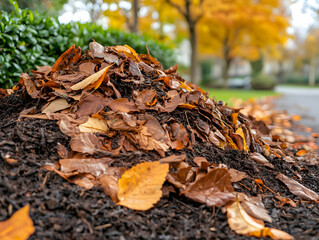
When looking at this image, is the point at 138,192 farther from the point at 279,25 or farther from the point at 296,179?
the point at 279,25

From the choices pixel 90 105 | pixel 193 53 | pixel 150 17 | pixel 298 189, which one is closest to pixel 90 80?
pixel 90 105

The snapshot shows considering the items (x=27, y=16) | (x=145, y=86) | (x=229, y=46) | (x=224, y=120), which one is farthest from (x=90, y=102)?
(x=229, y=46)

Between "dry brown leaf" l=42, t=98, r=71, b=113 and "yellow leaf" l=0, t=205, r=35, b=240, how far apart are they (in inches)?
33.2

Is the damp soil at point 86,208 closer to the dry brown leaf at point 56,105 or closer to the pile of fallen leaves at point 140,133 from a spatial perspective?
the pile of fallen leaves at point 140,133

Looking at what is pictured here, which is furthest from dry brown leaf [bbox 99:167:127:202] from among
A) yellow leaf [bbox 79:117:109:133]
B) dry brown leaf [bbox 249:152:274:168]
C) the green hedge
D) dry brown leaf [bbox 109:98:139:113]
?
the green hedge

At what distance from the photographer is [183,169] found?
4.97 ft

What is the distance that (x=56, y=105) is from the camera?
1.87 meters

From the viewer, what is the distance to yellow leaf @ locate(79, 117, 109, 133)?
5.49 ft

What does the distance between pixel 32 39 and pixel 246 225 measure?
316 centimetres

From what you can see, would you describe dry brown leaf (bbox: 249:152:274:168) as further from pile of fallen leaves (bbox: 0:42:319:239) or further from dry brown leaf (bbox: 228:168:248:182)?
dry brown leaf (bbox: 228:168:248:182)

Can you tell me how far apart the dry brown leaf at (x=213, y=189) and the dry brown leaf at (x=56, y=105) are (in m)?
1.01

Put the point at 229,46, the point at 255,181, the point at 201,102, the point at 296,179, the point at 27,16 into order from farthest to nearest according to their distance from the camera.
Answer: the point at 229,46
the point at 27,16
the point at 201,102
the point at 296,179
the point at 255,181

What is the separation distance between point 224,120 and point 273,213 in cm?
90

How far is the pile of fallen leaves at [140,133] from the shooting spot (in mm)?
1397
